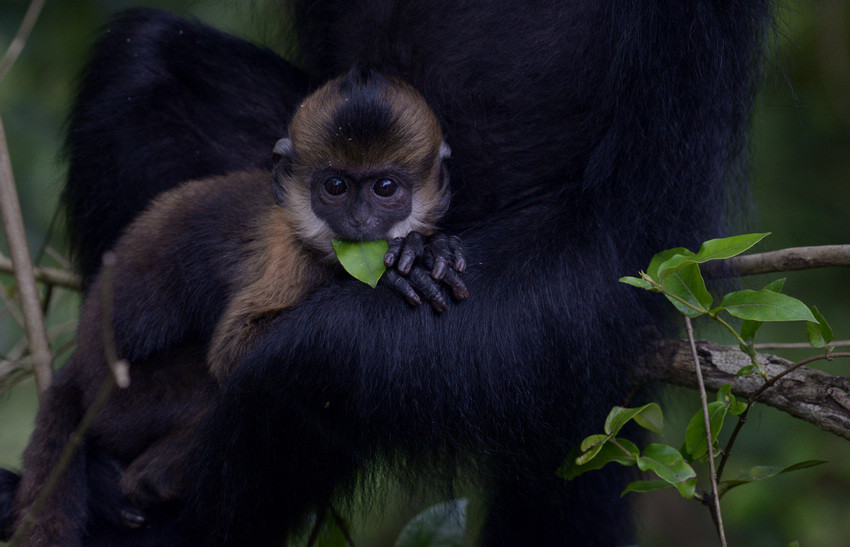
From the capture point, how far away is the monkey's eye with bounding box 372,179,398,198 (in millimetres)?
2217

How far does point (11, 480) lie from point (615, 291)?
1640mm

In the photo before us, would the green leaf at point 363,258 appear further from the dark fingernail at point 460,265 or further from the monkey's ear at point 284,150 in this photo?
the monkey's ear at point 284,150

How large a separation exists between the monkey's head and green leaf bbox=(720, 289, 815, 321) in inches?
32.7

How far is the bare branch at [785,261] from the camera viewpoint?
1.88 meters

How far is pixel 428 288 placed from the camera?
1.98 m

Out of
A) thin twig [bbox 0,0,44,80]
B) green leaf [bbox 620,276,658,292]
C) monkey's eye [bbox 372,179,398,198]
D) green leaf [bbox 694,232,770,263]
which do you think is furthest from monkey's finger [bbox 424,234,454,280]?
thin twig [bbox 0,0,44,80]

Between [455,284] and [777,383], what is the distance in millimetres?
720

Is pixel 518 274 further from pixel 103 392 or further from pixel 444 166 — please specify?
pixel 103 392

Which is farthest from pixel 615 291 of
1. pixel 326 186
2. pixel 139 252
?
pixel 139 252

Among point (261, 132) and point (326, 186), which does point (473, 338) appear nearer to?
point (326, 186)

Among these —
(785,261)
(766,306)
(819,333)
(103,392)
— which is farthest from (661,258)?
(103,392)

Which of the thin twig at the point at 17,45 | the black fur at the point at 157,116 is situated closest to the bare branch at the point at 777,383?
the black fur at the point at 157,116

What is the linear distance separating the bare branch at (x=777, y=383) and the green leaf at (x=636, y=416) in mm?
203

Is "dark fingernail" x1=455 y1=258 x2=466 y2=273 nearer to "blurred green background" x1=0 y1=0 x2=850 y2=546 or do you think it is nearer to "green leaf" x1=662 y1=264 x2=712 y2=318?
"green leaf" x1=662 y1=264 x2=712 y2=318
